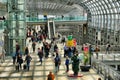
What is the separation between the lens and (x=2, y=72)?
2359cm

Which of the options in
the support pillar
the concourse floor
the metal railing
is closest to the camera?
the metal railing

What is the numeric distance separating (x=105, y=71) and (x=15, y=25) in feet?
45.7

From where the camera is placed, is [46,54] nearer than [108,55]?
Yes

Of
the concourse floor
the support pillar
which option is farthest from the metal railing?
the support pillar

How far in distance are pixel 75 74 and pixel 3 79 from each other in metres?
5.25

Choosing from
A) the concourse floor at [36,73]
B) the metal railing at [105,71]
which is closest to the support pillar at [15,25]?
the concourse floor at [36,73]

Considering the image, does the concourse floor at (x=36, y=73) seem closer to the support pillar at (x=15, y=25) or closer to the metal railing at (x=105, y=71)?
the metal railing at (x=105, y=71)

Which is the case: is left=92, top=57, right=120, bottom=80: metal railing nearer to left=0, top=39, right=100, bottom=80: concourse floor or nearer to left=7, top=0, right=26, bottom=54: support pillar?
left=0, top=39, right=100, bottom=80: concourse floor

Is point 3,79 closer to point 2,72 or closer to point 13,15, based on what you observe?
point 2,72

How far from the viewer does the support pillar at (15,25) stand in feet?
103

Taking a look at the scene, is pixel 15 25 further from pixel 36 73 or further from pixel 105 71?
pixel 105 71

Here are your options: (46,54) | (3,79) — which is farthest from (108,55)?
(3,79)

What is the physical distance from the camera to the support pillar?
31.4 meters

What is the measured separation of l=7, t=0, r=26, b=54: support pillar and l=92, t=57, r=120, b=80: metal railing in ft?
32.6
